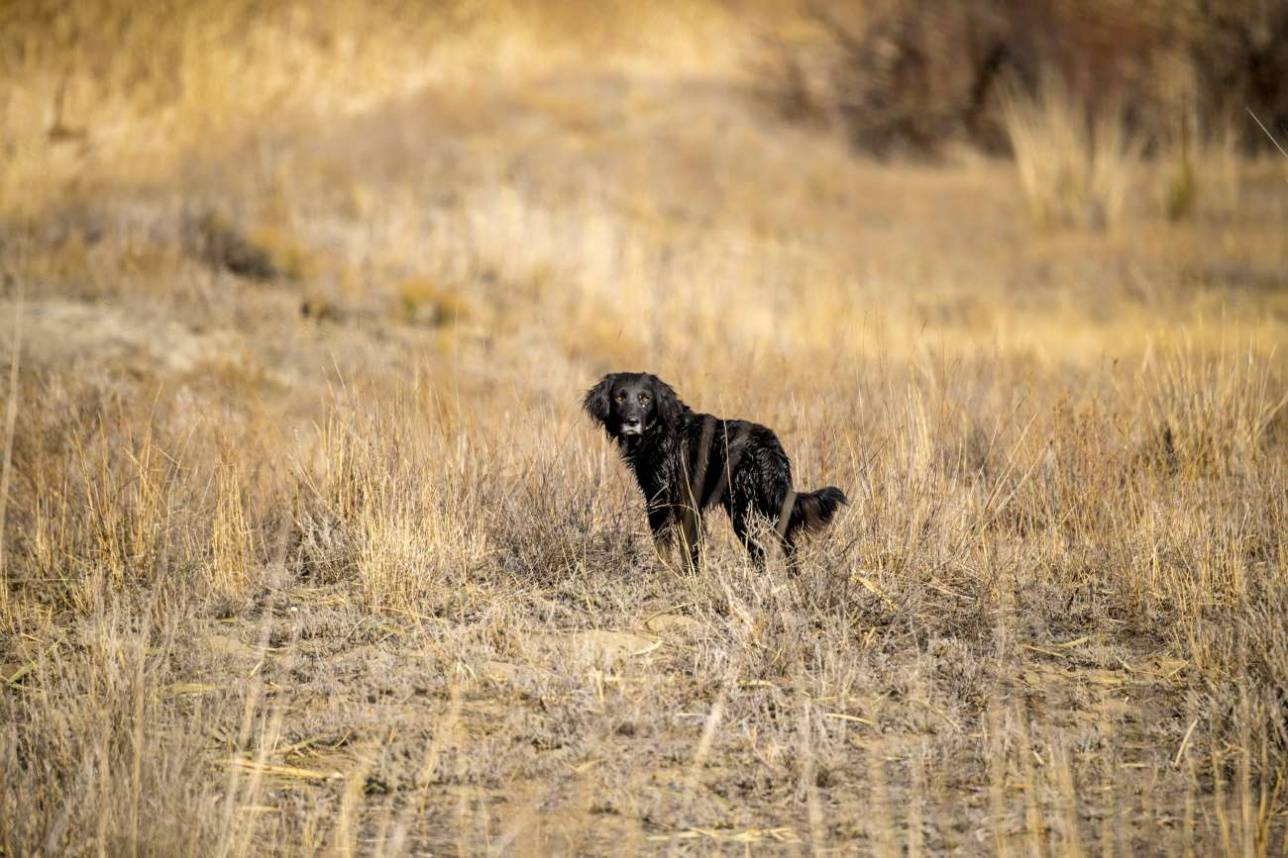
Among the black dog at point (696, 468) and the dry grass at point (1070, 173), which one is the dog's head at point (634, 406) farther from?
the dry grass at point (1070, 173)

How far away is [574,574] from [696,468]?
628 mm

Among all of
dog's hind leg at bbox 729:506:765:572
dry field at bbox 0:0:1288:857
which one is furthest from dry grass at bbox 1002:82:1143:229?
dog's hind leg at bbox 729:506:765:572

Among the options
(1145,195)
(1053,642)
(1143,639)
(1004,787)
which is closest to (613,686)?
(1004,787)

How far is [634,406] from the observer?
5.27 metres

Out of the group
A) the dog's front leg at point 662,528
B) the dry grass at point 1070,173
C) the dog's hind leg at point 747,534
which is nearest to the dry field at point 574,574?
the dog's front leg at point 662,528

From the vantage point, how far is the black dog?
16.1 feet

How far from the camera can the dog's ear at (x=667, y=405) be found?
5.36 metres

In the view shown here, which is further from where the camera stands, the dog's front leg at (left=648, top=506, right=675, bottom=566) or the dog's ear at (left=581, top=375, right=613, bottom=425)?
the dog's ear at (left=581, top=375, right=613, bottom=425)

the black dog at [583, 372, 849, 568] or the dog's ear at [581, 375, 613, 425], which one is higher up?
the dog's ear at [581, 375, 613, 425]

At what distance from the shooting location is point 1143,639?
184 inches

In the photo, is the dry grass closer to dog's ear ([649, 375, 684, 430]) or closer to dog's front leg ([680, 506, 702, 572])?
dog's ear ([649, 375, 684, 430])

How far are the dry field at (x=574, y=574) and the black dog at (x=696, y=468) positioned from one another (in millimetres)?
193

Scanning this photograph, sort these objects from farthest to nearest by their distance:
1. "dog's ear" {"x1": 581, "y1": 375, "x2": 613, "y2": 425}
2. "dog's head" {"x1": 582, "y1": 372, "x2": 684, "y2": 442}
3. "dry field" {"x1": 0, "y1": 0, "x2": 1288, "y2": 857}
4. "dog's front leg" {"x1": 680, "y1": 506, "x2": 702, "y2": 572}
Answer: "dog's ear" {"x1": 581, "y1": 375, "x2": 613, "y2": 425} < "dog's head" {"x1": 582, "y1": 372, "x2": 684, "y2": 442} < "dog's front leg" {"x1": 680, "y1": 506, "x2": 702, "y2": 572} < "dry field" {"x1": 0, "y1": 0, "x2": 1288, "y2": 857}

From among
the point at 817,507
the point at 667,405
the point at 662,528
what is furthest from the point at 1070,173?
the point at 817,507
